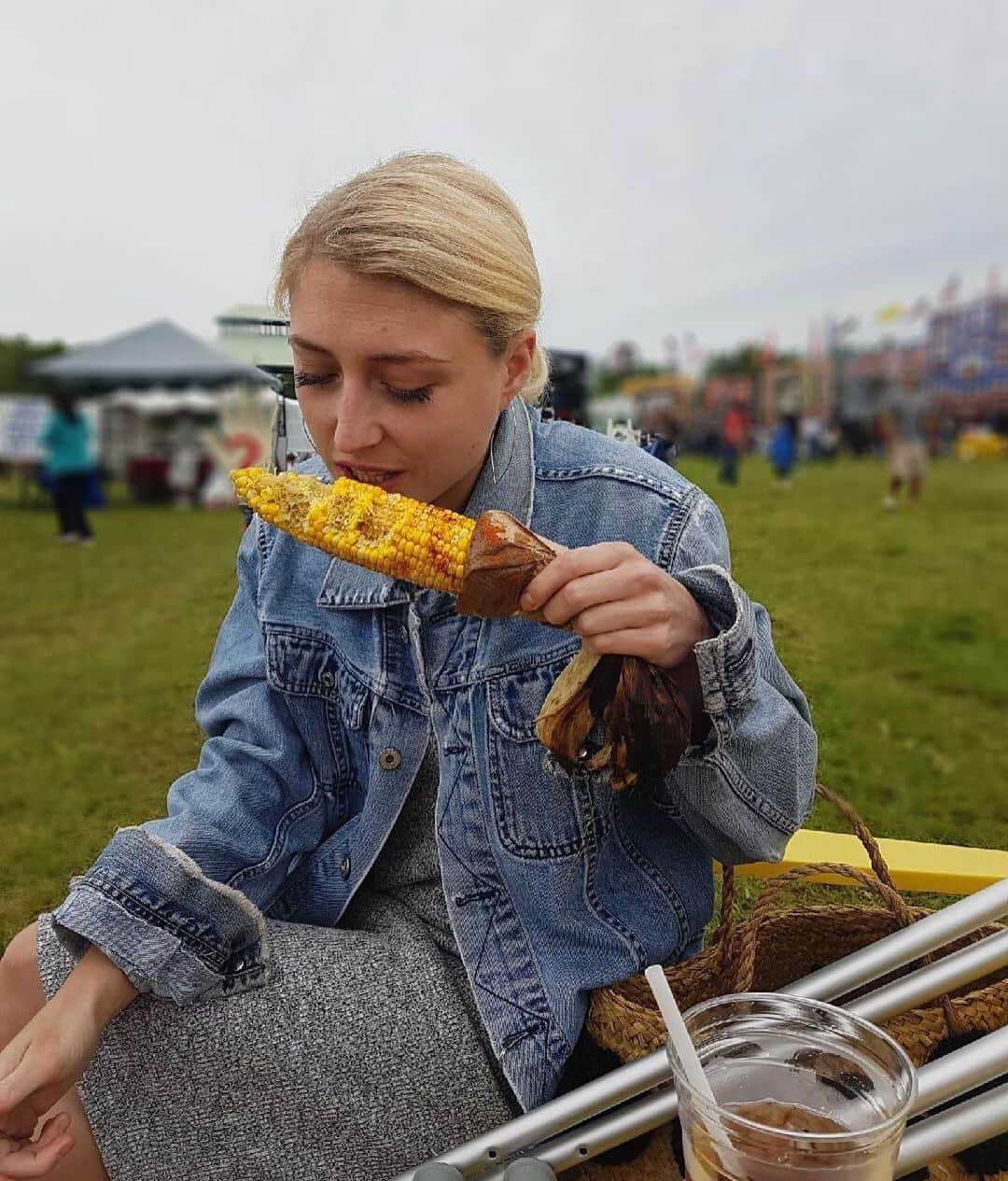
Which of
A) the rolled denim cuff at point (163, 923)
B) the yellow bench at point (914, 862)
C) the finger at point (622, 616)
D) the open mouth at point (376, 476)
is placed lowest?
the yellow bench at point (914, 862)

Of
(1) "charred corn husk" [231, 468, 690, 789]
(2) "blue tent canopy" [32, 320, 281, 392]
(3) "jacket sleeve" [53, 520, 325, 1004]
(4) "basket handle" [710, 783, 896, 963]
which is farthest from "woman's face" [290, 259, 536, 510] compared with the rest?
(2) "blue tent canopy" [32, 320, 281, 392]

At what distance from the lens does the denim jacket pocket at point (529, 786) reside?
1565 millimetres

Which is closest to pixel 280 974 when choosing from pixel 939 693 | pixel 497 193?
pixel 497 193

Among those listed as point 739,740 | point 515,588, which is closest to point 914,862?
point 739,740

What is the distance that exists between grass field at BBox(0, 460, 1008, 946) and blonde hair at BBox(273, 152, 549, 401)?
0.92 meters

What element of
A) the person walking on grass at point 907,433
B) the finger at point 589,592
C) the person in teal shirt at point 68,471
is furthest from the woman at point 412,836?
the person walking on grass at point 907,433

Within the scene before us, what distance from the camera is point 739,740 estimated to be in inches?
53.2

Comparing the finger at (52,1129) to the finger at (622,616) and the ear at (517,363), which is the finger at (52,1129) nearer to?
the finger at (622,616)

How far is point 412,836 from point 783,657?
102 cm

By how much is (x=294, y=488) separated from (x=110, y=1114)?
949mm

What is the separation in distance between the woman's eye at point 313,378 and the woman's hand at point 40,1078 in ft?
3.03

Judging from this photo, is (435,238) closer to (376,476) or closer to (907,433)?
(376,476)

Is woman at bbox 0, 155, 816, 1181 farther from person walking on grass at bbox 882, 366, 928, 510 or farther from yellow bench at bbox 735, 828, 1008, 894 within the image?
person walking on grass at bbox 882, 366, 928, 510

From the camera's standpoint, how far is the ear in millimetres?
1529
